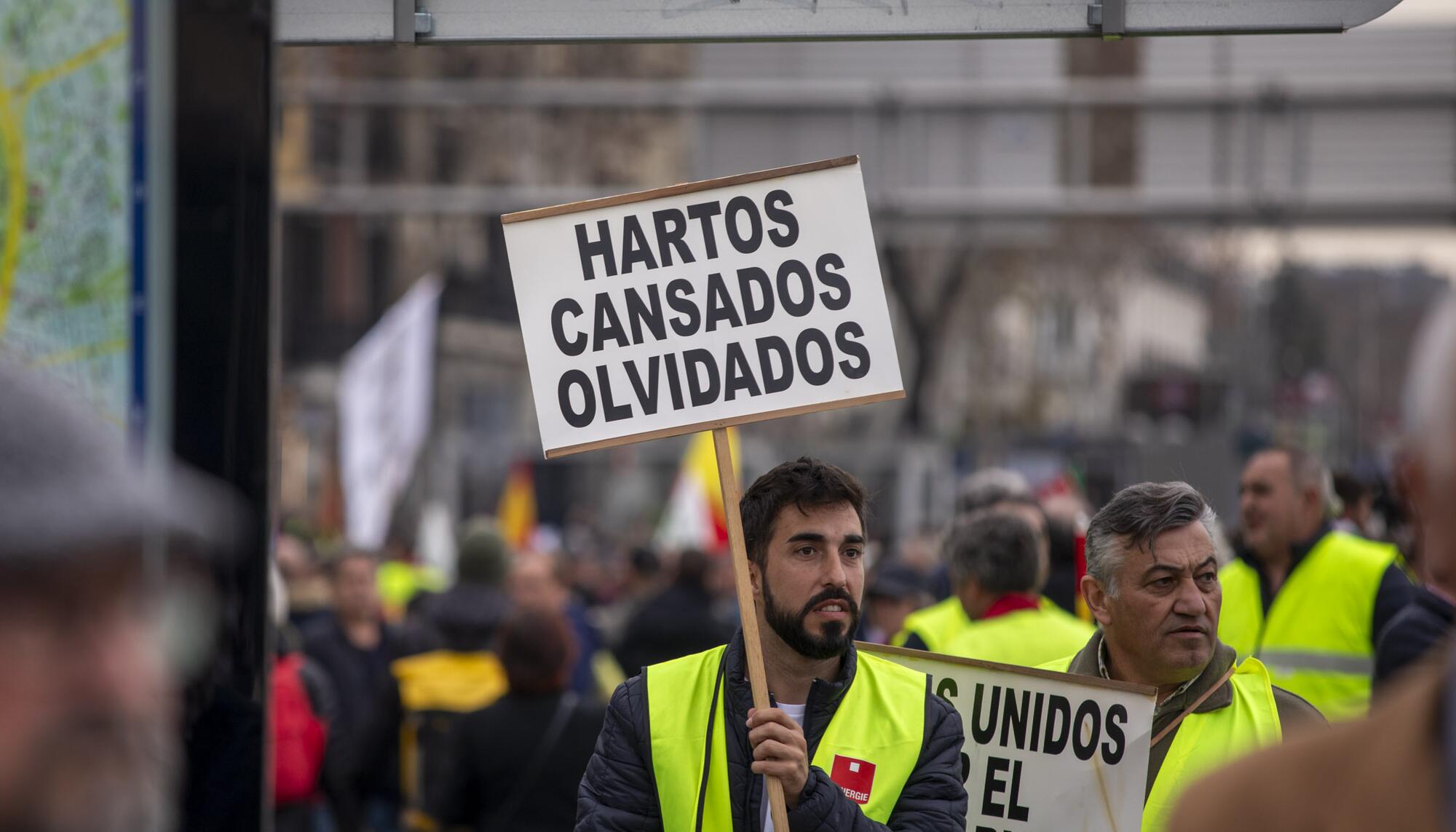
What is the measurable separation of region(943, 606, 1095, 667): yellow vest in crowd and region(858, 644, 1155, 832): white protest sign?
1344 mm

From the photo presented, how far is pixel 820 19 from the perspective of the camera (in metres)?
3.63

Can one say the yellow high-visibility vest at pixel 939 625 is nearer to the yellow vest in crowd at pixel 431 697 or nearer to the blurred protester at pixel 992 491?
the blurred protester at pixel 992 491

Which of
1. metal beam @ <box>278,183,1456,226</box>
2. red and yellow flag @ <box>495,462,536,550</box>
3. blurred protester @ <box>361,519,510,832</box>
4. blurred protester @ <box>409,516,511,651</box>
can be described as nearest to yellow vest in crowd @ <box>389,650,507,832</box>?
blurred protester @ <box>361,519,510,832</box>

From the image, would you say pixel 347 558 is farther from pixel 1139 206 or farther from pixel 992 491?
pixel 1139 206

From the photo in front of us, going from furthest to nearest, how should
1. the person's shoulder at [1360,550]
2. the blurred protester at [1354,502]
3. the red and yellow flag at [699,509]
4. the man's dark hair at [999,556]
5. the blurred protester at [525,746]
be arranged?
1. the red and yellow flag at [699,509]
2. the blurred protester at [1354,502]
3. the person's shoulder at [1360,550]
4. the blurred protester at [525,746]
5. the man's dark hair at [999,556]

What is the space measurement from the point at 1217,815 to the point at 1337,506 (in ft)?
19.6

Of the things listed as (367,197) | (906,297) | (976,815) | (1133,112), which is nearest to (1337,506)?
(976,815)

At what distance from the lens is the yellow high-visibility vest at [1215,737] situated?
12.0 feet

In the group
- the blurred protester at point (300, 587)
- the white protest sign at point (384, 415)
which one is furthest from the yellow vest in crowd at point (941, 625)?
the white protest sign at point (384, 415)

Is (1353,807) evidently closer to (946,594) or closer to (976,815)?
(976,815)

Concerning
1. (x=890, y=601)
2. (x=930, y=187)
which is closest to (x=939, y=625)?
(x=890, y=601)

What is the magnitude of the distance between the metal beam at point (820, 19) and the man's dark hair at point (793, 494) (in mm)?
898

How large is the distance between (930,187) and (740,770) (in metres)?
14.6

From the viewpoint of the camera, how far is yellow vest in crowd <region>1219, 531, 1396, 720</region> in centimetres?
607
